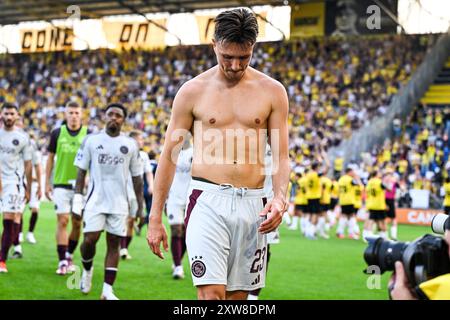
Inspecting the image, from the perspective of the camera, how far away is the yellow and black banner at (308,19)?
3528cm

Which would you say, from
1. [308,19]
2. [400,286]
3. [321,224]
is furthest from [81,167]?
[308,19]

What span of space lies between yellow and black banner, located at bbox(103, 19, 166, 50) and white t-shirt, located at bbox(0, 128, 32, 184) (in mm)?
29760

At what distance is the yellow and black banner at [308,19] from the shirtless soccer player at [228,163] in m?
30.9

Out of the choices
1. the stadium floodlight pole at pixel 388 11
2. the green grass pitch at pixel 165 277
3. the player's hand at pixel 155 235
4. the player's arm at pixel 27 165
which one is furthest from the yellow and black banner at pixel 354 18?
the player's hand at pixel 155 235

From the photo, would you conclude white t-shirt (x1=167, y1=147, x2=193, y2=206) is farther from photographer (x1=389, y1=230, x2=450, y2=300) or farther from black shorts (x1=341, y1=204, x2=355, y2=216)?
black shorts (x1=341, y1=204, x2=355, y2=216)

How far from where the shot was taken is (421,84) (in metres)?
32.9

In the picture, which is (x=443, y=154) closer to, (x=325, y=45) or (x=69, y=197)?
(x=325, y=45)

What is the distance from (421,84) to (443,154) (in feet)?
17.5

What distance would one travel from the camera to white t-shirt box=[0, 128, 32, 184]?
428 inches

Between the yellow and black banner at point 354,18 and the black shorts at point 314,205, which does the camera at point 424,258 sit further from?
the yellow and black banner at point 354,18

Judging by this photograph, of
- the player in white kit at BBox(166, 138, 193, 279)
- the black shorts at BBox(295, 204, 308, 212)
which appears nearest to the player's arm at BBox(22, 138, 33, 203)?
the player in white kit at BBox(166, 138, 193, 279)

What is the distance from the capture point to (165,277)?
428 inches

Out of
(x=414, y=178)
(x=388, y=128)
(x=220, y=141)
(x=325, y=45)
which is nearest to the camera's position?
(x=220, y=141)

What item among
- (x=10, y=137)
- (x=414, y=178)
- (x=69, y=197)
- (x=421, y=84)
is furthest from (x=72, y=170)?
(x=421, y=84)
